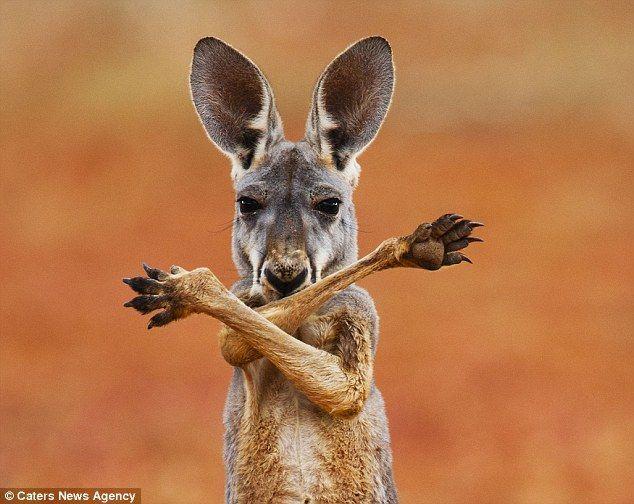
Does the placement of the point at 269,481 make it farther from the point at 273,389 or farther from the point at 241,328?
the point at 241,328

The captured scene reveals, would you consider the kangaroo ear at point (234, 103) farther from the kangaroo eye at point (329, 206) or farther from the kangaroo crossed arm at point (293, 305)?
the kangaroo crossed arm at point (293, 305)

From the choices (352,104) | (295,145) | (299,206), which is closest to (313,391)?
(299,206)

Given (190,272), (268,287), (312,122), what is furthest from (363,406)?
(312,122)

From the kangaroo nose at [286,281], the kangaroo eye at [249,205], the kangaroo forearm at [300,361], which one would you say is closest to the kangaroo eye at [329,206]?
the kangaroo eye at [249,205]

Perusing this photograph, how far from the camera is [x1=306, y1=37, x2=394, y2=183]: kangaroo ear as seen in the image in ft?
14.8

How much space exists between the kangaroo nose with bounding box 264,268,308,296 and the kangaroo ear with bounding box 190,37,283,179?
706 mm

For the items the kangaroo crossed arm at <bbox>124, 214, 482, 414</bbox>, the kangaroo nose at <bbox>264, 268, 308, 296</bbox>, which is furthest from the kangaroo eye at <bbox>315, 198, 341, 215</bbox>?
the kangaroo crossed arm at <bbox>124, 214, 482, 414</bbox>

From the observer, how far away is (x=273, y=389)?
4.21m

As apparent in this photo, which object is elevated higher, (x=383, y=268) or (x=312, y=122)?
(x=312, y=122)

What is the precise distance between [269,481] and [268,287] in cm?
74

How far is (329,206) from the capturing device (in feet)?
14.0

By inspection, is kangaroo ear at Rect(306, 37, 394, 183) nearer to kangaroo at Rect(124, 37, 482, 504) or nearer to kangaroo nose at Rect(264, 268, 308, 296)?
kangaroo at Rect(124, 37, 482, 504)

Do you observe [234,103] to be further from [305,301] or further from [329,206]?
[305,301]

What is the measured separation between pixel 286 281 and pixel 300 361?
30cm
